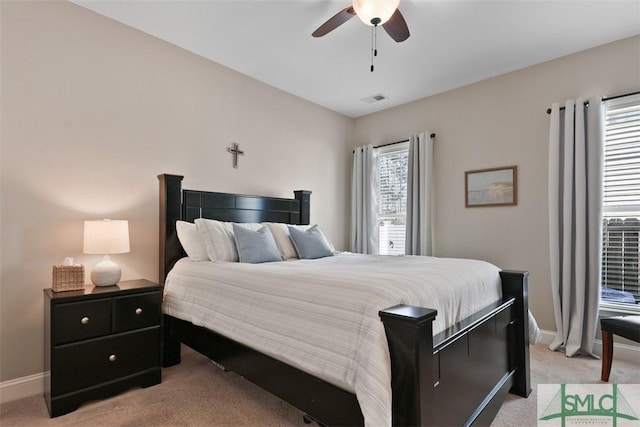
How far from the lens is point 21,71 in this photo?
2.34 m

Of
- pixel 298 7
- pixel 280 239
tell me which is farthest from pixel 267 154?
pixel 298 7

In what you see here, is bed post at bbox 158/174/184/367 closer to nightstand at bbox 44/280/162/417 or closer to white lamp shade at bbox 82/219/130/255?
nightstand at bbox 44/280/162/417

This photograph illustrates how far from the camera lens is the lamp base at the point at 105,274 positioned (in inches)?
93.9

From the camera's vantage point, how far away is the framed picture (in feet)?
11.8

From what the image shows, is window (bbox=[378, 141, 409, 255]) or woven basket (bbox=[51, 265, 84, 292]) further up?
window (bbox=[378, 141, 409, 255])

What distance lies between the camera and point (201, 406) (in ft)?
6.95

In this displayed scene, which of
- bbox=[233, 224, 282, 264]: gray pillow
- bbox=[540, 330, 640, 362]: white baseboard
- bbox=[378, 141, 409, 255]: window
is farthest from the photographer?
bbox=[378, 141, 409, 255]: window

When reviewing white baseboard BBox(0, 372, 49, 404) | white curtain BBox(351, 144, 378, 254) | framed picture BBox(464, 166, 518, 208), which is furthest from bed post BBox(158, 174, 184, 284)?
framed picture BBox(464, 166, 518, 208)

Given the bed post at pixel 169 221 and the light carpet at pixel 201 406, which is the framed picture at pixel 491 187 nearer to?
the light carpet at pixel 201 406

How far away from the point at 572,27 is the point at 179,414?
4.14 metres

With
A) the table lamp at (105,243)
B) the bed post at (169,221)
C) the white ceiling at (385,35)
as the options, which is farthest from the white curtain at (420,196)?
the table lamp at (105,243)

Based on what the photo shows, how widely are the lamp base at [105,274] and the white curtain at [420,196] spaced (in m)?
3.13

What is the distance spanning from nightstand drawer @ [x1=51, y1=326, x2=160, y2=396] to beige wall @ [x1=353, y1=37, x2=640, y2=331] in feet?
10.7

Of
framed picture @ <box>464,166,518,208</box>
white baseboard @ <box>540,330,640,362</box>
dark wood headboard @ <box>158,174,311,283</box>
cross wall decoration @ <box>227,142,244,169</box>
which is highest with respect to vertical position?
cross wall decoration @ <box>227,142,244,169</box>
